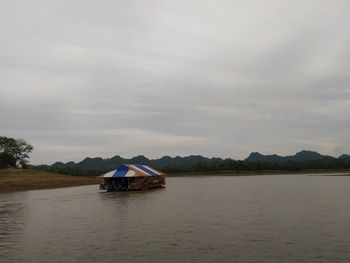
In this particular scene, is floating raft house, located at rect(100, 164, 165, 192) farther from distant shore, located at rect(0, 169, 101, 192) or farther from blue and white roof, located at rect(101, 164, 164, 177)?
distant shore, located at rect(0, 169, 101, 192)

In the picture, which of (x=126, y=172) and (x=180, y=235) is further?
(x=126, y=172)

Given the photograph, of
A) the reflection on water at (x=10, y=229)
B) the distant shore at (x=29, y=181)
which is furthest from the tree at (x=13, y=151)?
the reflection on water at (x=10, y=229)

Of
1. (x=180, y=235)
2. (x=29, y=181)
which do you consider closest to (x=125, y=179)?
(x=29, y=181)

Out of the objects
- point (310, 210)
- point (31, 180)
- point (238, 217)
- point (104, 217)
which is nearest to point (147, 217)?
point (104, 217)

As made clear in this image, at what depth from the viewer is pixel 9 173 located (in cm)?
12281

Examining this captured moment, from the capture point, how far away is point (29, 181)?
11631 centimetres

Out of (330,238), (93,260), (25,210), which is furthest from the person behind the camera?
(25,210)

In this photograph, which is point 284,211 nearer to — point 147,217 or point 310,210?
point 310,210

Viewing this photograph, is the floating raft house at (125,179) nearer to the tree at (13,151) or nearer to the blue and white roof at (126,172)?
the blue and white roof at (126,172)

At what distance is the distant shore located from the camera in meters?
109

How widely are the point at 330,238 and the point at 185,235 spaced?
10.2 meters

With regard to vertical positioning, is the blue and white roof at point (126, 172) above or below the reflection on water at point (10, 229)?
above

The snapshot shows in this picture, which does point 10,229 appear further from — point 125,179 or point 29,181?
point 29,181

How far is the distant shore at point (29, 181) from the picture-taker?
358 ft
